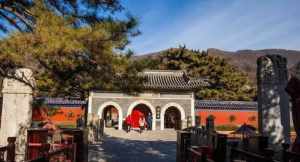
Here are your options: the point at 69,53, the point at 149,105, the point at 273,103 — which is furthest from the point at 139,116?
the point at 69,53

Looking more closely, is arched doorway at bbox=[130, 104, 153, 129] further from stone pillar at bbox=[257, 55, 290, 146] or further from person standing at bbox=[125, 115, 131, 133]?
stone pillar at bbox=[257, 55, 290, 146]

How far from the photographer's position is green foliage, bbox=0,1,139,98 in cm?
513

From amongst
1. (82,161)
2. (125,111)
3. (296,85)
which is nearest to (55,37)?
(82,161)

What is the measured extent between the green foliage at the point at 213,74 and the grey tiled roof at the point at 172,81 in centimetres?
231

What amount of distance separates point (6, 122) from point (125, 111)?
1671 cm

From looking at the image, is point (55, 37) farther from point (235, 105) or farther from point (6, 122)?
point (235, 105)

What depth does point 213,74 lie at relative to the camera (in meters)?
31.1

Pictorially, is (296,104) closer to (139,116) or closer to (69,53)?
(69,53)

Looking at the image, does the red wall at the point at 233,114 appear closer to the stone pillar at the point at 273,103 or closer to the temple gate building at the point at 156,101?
the temple gate building at the point at 156,101

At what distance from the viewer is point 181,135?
6.69 meters

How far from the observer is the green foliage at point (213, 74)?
29.5 meters

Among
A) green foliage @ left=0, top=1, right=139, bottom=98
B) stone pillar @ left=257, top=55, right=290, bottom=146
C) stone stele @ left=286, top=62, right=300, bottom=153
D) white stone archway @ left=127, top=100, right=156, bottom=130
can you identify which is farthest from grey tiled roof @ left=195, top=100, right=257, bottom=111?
stone stele @ left=286, top=62, right=300, bottom=153

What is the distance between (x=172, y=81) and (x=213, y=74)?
693 centimetres

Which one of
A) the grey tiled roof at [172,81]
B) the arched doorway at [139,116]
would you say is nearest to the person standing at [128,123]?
the arched doorway at [139,116]
